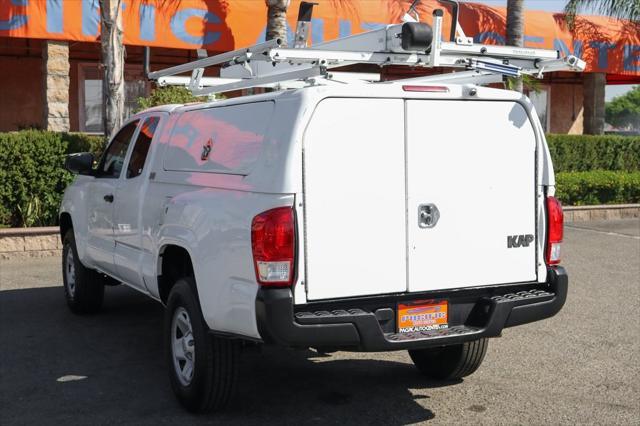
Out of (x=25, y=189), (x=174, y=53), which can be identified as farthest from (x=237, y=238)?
(x=174, y=53)

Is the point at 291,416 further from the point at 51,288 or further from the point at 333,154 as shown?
the point at 51,288

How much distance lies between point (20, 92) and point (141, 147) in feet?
47.3

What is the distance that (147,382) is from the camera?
20.0ft

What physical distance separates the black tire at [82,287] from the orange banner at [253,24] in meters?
8.53

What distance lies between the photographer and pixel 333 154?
4.75 m

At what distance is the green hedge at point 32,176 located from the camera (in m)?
12.2

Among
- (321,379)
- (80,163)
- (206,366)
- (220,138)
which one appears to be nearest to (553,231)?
(321,379)

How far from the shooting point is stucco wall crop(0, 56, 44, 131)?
19.8 meters

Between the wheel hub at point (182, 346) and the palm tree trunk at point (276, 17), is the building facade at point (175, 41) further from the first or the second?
the wheel hub at point (182, 346)

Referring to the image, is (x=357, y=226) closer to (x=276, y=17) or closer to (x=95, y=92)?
(x=276, y=17)

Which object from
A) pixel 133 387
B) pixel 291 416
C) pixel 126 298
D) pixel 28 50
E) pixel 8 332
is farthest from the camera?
pixel 28 50

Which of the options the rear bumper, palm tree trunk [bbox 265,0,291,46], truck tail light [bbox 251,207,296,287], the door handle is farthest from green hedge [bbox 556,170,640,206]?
truck tail light [bbox 251,207,296,287]

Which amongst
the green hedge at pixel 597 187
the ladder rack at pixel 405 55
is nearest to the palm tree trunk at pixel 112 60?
the ladder rack at pixel 405 55

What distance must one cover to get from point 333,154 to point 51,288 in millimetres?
6059
